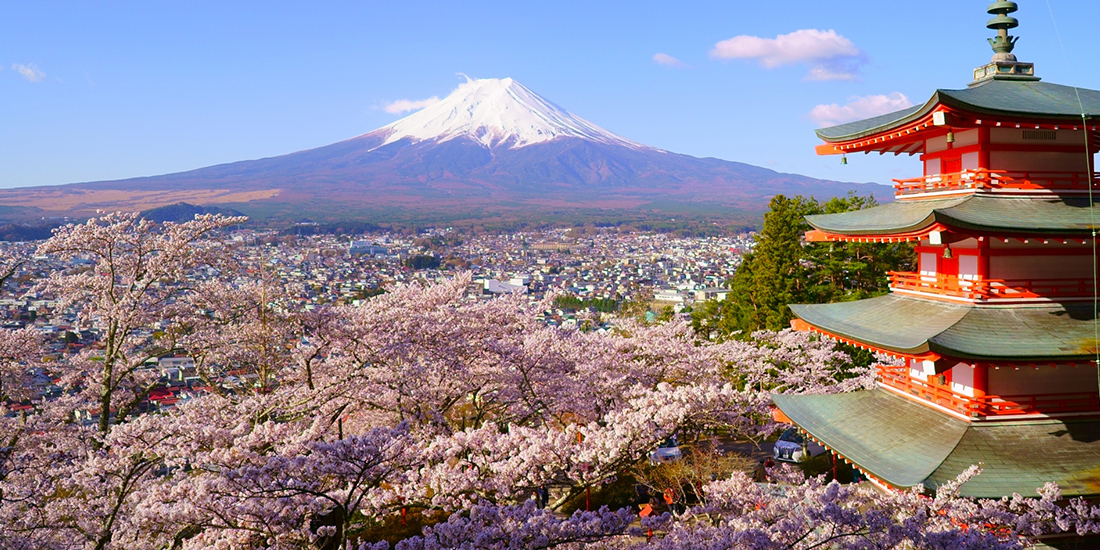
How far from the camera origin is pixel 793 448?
18.5 meters

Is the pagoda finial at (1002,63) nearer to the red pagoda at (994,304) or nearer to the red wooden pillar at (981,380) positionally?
the red pagoda at (994,304)

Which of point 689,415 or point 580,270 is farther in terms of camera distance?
point 580,270

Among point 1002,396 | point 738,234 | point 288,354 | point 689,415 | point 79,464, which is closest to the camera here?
point 1002,396

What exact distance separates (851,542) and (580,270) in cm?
10074

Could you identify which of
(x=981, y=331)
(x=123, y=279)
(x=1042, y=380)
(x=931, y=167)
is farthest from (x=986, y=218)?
(x=123, y=279)

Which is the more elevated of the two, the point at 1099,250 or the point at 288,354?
→ the point at 1099,250

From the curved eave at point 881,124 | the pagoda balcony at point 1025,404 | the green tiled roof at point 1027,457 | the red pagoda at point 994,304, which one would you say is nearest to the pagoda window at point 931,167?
the red pagoda at point 994,304

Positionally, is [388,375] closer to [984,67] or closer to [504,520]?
[504,520]

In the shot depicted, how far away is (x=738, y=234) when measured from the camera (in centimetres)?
15875

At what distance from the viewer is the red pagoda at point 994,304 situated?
784 centimetres

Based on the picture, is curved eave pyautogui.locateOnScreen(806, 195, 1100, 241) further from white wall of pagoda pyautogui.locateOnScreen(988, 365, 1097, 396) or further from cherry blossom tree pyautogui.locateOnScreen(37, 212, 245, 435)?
cherry blossom tree pyautogui.locateOnScreen(37, 212, 245, 435)

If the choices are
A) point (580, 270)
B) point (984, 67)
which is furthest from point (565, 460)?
point (580, 270)

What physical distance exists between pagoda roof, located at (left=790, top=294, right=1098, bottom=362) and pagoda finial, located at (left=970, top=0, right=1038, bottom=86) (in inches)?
130

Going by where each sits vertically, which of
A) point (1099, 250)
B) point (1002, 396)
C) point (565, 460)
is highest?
point (1099, 250)
